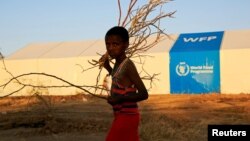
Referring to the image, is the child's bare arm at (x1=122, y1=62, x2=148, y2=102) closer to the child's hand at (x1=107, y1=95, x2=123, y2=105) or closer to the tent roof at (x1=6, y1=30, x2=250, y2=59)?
the child's hand at (x1=107, y1=95, x2=123, y2=105)

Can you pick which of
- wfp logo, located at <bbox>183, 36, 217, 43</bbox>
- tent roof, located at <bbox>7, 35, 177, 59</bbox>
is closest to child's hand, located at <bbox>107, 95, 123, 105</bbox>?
wfp logo, located at <bbox>183, 36, 217, 43</bbox>

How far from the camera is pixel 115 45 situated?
3561 mm

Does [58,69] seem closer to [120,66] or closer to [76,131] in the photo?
[76,131]

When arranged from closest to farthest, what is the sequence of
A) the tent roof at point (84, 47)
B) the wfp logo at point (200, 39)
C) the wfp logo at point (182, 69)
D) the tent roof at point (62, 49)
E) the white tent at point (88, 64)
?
the white tent at point (88, 64) < the wfp logo at point (182, 69) < the tent roof at point (84, 47) < the wfp logo at point (200, 39) < the tent roof at point (62, 49)

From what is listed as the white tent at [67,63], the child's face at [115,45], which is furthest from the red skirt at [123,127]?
the white tent at [67,63]

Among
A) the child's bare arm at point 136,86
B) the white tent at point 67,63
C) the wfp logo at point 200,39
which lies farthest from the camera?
the white tent at point 67,63

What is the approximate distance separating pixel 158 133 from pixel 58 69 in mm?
16679

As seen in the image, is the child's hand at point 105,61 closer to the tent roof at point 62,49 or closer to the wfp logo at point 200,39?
the wfp logo at point 200,39

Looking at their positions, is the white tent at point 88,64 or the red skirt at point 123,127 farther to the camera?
the white tent at point 88,64

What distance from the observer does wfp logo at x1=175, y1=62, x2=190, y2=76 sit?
66.8 ft

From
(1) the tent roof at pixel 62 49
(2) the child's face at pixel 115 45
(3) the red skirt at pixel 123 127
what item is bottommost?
(3) the red skirt at pixel 123 127

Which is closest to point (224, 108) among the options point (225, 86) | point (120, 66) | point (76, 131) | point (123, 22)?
point (225, 86)

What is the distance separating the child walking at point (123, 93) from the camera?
3490 millimetres

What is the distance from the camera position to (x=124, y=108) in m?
3.50
